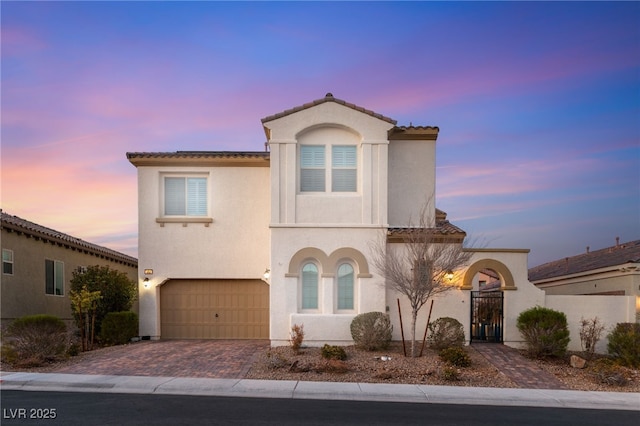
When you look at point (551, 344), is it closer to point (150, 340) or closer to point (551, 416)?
point (551, 416)

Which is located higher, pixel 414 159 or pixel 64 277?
pixel 414 159

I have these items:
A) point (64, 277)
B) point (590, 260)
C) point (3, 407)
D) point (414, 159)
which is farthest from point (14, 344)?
point (590, 260)

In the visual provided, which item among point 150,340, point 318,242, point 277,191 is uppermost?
point 277,191

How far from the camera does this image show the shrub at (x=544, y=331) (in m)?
16.0

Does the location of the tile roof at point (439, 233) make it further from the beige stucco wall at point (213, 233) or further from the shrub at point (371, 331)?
the beige stucco wall at point (213, 233)

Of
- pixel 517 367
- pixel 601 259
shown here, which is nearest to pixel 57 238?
pixel 517 367

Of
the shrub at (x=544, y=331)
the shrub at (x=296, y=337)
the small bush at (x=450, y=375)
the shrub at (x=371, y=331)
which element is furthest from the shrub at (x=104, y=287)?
the shrub at (x=544, y=331)

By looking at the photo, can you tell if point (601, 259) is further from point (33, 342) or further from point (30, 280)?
point (30, 280)

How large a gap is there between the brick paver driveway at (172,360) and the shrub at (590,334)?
35.1ft

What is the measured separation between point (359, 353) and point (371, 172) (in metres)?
6.31

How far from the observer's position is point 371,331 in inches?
644

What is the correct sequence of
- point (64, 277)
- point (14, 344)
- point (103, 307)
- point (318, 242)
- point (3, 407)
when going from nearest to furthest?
point (3, 407), point (14, 344), point (318, 242), point (103, 307), point (64, 277)

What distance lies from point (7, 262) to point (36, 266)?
78.8 inches

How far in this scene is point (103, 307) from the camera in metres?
19.2
